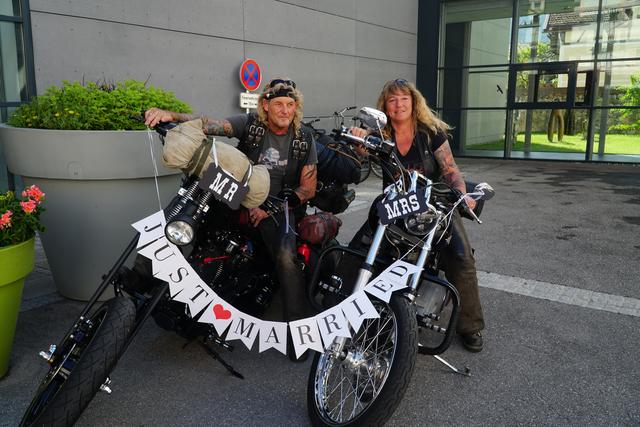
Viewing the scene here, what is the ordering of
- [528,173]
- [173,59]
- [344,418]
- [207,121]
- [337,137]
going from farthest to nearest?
[528,173] < [173,59] < [207,121] < [337,137] < [344,418]

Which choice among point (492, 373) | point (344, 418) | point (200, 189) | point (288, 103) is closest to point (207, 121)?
point (288, 103)

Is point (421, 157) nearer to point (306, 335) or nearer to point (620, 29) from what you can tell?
point (306, 335)

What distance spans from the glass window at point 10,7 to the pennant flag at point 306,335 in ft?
17.7

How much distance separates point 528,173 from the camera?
36.4 feet

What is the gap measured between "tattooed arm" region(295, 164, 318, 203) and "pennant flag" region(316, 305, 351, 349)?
1.08m

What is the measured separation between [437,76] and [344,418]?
499 inches

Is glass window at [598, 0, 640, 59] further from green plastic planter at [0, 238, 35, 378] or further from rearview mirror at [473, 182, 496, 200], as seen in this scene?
green plastic planter at [0, 238, 35, 378]

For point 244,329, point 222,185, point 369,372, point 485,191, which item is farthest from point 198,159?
point 485,191

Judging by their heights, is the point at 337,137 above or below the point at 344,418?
above

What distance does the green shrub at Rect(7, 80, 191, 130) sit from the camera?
3447mm

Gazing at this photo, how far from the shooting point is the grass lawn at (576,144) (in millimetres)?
12453

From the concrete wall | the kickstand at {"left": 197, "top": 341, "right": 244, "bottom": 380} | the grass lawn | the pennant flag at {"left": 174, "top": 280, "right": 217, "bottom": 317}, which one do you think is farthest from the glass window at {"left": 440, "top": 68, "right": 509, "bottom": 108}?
the pennant flag at {"left": 174, "top": 280, "right": 217, "bottom": 317}

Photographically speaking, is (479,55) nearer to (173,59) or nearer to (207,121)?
(173,59)

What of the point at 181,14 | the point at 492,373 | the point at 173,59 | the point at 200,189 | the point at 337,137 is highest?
the point at 181,14
